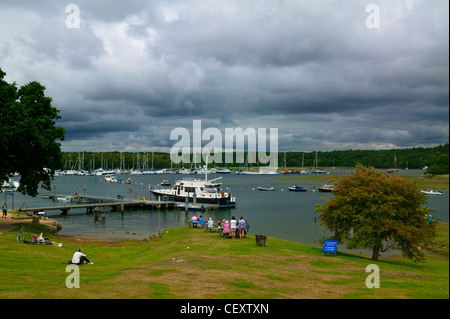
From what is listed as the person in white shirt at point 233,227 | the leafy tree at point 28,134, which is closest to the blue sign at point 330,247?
the person in white shirt at point 233,227

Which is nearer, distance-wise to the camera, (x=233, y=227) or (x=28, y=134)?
(x=233, y=227)

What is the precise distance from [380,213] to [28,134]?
36.7m

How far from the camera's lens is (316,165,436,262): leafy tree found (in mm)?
28844

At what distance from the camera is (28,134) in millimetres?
41500

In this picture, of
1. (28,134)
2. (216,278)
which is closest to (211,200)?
(28,134)

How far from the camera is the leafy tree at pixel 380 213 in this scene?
28844 millimetres

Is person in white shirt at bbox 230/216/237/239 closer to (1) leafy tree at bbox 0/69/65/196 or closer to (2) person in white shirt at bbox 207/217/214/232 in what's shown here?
(2) person in white shirt at bbox 207/217/214/232

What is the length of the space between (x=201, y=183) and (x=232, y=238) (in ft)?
209

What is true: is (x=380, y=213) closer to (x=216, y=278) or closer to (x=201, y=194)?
(x=216, y=278)

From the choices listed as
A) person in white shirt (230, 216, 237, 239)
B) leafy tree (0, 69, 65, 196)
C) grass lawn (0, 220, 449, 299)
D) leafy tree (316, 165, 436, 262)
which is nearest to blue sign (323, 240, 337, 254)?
leafy tree (316, 165, 436, 262)

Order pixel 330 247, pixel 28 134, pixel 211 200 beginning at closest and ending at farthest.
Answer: pixel 330 247, pixel 28 134, pixel 211 200

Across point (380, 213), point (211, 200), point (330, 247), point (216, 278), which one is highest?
point (380, 213)

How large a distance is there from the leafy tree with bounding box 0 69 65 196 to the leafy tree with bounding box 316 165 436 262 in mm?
31770
